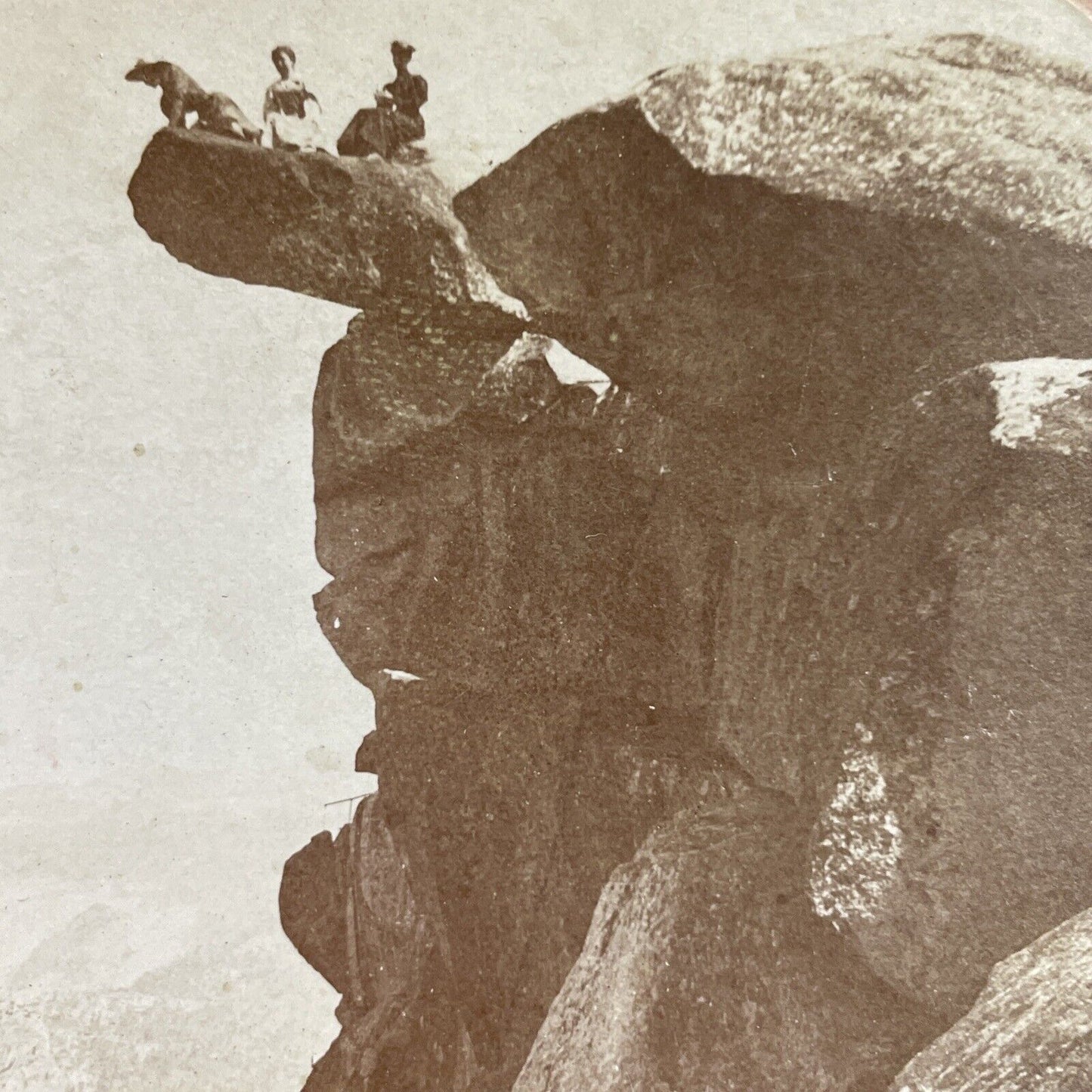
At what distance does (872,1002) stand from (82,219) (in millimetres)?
2221

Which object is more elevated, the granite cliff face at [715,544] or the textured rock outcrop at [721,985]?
the granite cliff face at [715,544]

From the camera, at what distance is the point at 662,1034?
148cm

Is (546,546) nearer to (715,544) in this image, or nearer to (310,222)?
(715,544)

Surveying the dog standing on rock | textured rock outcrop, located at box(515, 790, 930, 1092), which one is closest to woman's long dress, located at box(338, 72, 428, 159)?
the dog standing on rock

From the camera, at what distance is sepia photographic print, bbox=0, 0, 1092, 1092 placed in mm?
1445

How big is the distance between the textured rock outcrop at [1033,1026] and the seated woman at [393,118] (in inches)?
79.7

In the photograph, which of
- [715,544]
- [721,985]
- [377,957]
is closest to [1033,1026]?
[721,985]

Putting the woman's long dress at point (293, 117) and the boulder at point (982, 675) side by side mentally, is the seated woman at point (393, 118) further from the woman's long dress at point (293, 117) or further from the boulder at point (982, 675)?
the boulder at point (982, 675)

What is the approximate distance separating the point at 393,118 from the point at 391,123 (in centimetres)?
1

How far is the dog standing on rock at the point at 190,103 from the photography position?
4.71 ft

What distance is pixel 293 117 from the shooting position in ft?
4.74

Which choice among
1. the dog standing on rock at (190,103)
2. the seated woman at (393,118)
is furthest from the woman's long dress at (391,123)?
the dog standing on rock at (190,103)

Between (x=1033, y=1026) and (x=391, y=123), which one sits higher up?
(x=391, y=123)

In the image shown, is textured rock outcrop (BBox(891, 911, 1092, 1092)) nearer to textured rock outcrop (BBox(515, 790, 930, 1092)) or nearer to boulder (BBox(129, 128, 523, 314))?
textured rock outcrop (BBox(515, 790, 930, 1092))
